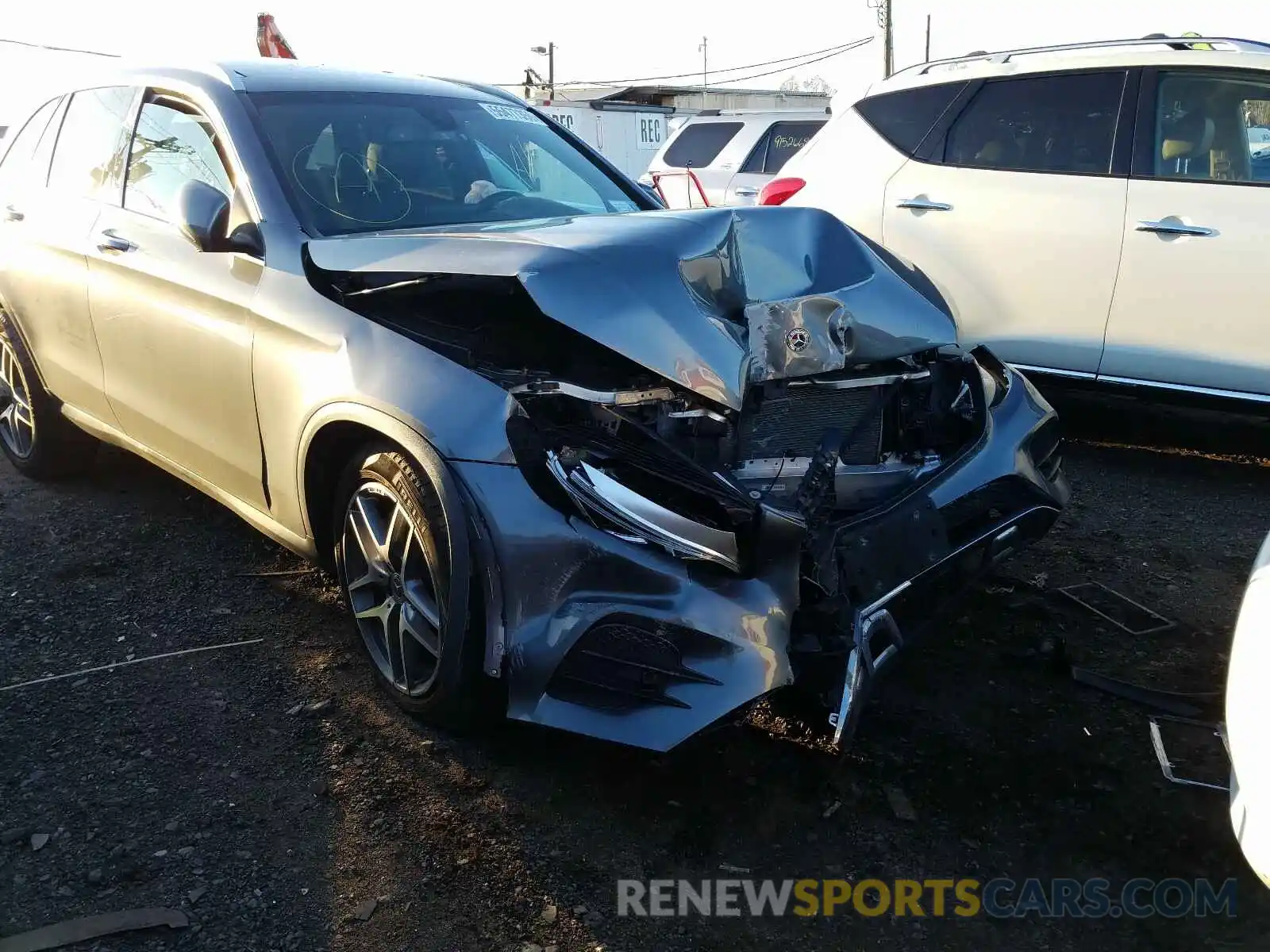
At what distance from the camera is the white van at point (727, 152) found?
10039 mm

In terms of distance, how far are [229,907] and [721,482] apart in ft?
4.75

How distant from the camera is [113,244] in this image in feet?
12.1

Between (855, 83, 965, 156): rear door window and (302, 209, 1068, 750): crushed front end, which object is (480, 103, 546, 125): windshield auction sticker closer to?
(302, 209, 1068, 750): crushed front end

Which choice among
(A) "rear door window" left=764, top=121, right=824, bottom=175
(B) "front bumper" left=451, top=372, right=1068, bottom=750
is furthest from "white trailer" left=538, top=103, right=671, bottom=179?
(B) "front bumper" left=451, top=372, right=1068, bottom=750

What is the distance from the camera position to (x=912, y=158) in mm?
5402

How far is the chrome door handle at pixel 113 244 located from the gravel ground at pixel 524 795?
4.15 ft

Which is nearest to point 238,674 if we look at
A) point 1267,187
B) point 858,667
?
point 858,667

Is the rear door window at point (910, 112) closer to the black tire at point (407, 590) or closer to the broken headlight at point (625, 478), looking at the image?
the broken headlight at point (625, 478)

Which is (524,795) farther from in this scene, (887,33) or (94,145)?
(887,33)

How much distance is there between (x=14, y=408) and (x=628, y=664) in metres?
4.02

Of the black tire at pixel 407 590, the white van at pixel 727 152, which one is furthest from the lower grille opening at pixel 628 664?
the white van at pixel 727 152

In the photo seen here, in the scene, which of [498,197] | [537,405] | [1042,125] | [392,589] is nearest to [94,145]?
[498,197]

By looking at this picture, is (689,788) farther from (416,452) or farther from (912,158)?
(912,158)

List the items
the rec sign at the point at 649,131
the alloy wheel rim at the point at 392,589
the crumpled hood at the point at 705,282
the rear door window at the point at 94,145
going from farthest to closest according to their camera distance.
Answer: the rec sign at the point at 649,131 → the rear door window at the point at 94,145 → the alloy wheel rim at the point at 392,589 → the crumpled hood at the point at 705,282
